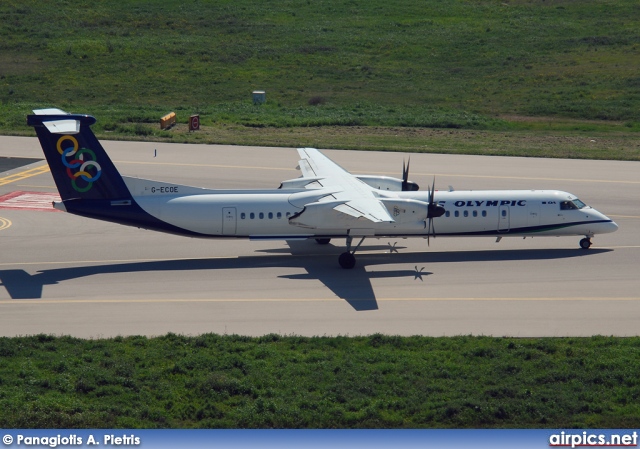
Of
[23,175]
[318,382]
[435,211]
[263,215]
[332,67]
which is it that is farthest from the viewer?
[332,67]

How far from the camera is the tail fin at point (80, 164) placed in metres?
34.0

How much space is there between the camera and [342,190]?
36.4 meters

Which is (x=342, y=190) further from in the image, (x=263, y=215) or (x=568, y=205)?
(x=568, y=205)

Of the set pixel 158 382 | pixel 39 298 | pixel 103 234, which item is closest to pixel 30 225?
pixel 103 234

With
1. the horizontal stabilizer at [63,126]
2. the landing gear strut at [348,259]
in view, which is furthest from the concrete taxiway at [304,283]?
the horizontal stabilizer at [63,126]

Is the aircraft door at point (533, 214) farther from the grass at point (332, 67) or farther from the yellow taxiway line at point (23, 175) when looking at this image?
the yellow taxiway line at point (23, 175)

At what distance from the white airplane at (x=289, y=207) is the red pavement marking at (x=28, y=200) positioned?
9599mm

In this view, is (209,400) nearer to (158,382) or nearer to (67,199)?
(158,382)

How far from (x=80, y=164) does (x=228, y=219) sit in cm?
574

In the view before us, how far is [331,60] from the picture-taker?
95.2 meters

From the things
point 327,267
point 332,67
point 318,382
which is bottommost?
point 318,382

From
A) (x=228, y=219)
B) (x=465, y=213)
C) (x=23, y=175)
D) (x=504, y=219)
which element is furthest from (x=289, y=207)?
(x=23, y=175)

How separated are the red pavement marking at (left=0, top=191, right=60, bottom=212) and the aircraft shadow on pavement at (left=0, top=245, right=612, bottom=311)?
31.8 ft

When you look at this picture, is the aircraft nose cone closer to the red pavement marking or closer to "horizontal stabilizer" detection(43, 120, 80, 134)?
"horizontal stabilizer" detection(43, 120, 80, 134)
